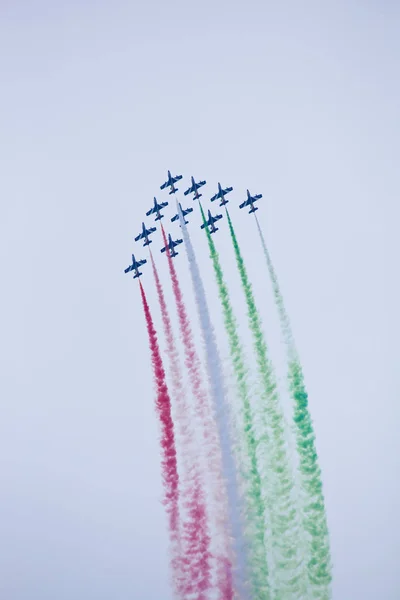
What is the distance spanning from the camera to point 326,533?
27.7 metres

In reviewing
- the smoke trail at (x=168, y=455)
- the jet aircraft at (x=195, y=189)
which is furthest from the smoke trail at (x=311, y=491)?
the jet aircraft at (x=195, y=189)

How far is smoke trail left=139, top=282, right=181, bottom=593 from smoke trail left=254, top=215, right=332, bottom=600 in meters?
4.46

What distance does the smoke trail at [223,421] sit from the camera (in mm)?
26734

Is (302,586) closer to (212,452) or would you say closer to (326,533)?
(326,533)

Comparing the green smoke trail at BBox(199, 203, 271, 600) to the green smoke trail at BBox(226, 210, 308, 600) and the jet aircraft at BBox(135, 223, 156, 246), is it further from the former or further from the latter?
the jet aircraft at BBox(135, 223, 156, 246)

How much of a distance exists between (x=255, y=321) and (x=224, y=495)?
6505 millimetres

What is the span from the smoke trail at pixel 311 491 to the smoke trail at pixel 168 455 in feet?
14.6

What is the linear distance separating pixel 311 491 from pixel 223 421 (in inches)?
156

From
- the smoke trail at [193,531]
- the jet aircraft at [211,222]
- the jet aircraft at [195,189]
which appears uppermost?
the jet aircraft at [195,189]

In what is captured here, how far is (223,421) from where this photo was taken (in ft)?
91.8

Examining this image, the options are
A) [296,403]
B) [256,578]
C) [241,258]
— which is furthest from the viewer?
[241,258]

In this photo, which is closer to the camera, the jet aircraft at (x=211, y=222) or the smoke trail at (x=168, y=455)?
the smoke trail at (x=168, y=455)

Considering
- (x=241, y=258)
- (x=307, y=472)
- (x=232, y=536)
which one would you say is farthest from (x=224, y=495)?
(x=241, y=258)

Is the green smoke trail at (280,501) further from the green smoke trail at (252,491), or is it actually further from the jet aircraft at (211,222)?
the jet aircraft at (211,222)
